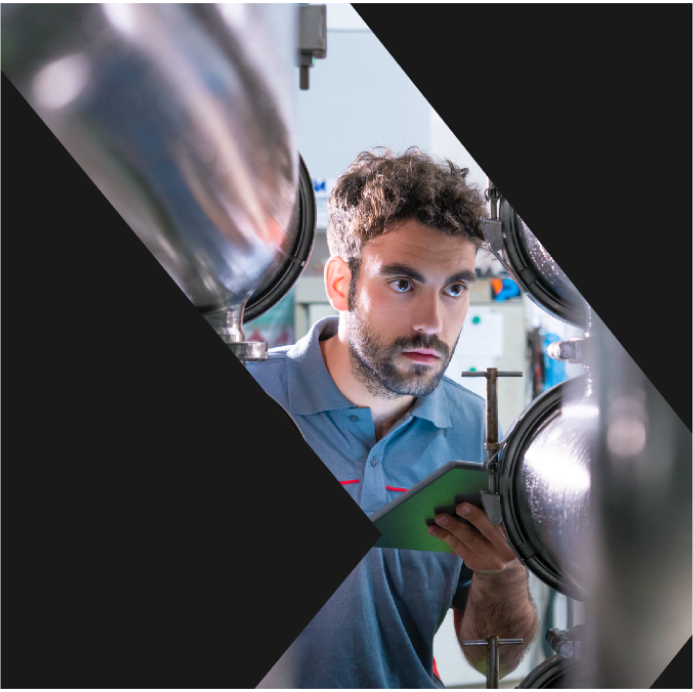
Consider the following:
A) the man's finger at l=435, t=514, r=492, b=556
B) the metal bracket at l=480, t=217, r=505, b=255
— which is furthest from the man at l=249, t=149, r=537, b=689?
the metal bracket at l=480, t=217, r=505, b=255

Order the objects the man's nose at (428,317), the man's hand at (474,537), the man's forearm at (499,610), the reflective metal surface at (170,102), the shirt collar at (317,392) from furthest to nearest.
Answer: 1. the shirt collar at (317,392)
2. the man's nose at (428,317)
3. the man's forearm at (499,610)
4. the man's hand at (474,537)
5. the reflective metal surface at (170,102)

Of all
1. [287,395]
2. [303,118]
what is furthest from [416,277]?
[303,118]

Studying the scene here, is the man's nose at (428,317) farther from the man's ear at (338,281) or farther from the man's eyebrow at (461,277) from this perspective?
the man's ear at (338,281)

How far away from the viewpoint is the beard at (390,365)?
883mm

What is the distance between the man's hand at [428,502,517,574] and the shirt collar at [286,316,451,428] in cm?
35

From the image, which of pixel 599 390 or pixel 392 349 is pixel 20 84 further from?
pixel 392 349

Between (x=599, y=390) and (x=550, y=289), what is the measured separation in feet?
0.61

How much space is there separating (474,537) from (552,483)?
0.15 meters

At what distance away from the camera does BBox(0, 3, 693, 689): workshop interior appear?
1.25ft

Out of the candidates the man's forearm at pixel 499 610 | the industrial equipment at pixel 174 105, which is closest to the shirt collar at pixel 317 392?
the man's forearm at pixel 499 610

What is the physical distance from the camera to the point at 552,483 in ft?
1.65

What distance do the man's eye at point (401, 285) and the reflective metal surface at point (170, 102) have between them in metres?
0.44

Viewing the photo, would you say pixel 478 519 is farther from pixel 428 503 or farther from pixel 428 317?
pixel 428 317

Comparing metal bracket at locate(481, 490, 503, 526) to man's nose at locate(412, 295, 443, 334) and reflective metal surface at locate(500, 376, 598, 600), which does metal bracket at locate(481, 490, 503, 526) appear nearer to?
reflective metal surface at locate(500, 376, 598, 600)
